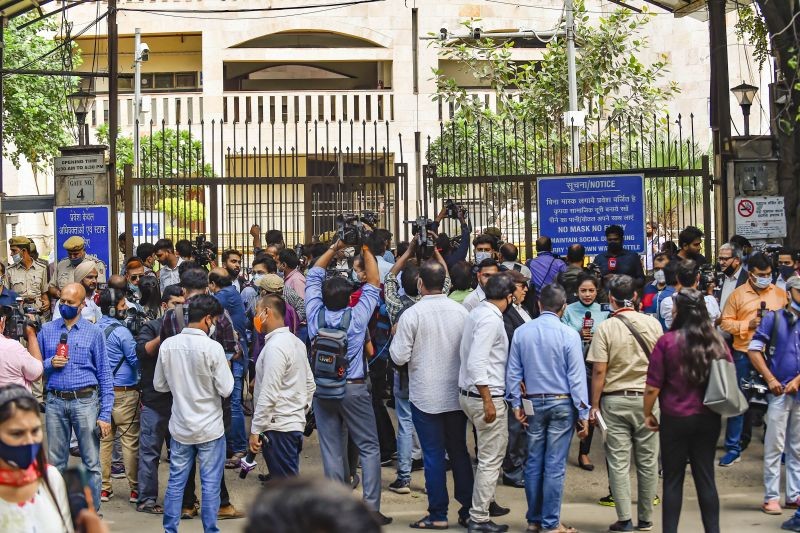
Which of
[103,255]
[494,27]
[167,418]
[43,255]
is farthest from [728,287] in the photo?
[43,255]

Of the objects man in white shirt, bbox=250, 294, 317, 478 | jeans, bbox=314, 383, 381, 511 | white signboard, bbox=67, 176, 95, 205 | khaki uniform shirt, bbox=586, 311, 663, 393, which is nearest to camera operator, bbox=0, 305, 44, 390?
man in white shirt, bbox=250, 294, 317, 478

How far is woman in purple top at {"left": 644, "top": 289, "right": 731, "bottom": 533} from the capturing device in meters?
7.88

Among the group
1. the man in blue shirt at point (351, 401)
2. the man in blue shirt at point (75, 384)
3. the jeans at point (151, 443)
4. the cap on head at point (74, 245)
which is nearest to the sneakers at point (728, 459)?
the man in blue shirt at point (351, 401)

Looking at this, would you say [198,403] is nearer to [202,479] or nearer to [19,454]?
[202,479]

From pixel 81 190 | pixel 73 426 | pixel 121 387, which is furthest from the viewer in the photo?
pixel 81 190

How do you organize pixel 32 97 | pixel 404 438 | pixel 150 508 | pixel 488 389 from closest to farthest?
pixel 488 389
pixel 150 508
pixel 404 438
pixel 32 97

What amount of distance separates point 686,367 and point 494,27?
106 ft

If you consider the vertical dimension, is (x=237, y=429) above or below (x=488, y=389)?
below

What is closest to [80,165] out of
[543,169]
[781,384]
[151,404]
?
[543,169]

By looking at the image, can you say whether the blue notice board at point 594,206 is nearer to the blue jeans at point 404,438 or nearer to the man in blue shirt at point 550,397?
the blue jeans at point 404,438

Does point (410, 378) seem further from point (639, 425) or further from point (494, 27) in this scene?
point (494, 27)

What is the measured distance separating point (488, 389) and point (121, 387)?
122 inches

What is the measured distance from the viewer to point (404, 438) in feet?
34.1

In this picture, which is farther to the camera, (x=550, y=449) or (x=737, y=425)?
(x=737, y=425)
